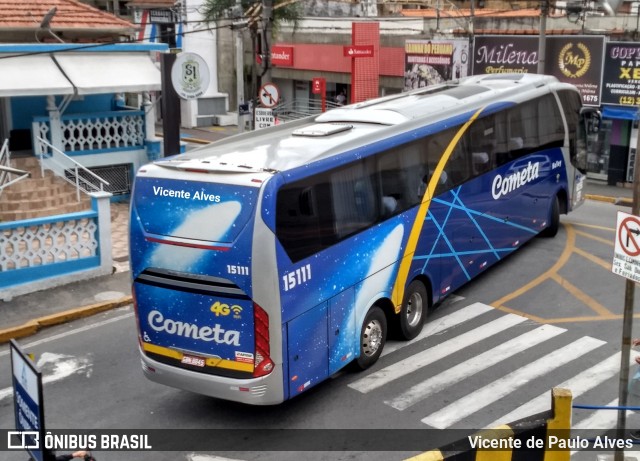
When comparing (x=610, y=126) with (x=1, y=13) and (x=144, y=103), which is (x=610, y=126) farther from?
(x=1, y=13)

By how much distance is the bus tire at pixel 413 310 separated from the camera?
11.4 metres

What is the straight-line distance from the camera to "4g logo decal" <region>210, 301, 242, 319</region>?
845 centimetres

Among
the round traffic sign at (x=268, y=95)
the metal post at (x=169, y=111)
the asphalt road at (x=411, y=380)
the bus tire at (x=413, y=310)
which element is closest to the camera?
the asphalt road at (x=411, y=380)

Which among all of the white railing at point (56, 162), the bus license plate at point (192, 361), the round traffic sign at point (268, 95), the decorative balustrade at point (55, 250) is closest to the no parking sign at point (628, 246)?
the bus license plate at point (192, 361)

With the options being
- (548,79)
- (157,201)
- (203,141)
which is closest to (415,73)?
(203,141)

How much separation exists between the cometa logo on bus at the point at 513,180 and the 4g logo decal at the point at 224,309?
666cm

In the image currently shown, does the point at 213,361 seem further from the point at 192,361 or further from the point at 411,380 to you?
the point at 411,380

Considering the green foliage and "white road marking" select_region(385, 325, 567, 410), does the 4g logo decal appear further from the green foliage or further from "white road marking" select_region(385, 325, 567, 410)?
the green foliage

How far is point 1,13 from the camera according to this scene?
19375 millimetres

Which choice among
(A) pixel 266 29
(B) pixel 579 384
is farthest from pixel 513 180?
(A) pixel 266 29

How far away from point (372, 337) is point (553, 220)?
24.5 ft

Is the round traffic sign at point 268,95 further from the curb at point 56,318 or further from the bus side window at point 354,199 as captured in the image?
the bus side window at point 354,199

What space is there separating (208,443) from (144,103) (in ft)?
48.0

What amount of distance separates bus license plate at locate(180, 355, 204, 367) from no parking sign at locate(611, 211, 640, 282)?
4.69m
